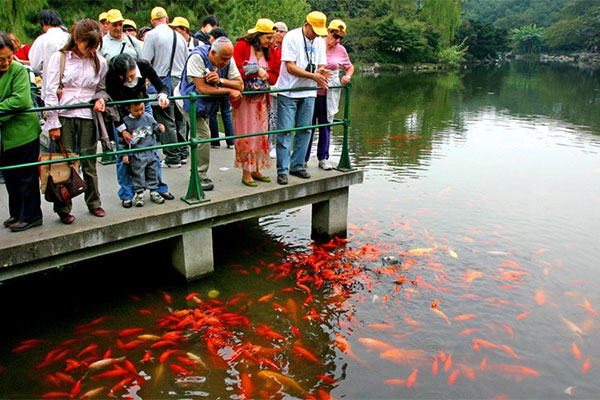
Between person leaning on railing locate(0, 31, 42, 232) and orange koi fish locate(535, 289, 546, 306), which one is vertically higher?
person leaning on railing locate(0, 31, 42, 232)

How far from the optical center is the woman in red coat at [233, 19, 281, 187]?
593cm

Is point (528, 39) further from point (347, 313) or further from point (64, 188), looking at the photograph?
point (64, 188)

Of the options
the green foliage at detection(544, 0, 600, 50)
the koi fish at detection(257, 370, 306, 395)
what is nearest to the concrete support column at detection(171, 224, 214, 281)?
the koi fish at detection(257, 370, 306, 395)

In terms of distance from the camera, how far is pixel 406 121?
60.0 ft

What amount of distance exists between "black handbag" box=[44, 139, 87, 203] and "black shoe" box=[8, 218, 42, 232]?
302 millimetres

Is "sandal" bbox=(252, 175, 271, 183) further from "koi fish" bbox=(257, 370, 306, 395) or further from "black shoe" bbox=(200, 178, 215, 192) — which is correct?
"koi fish" bbox=(257, 370, 306, 395)

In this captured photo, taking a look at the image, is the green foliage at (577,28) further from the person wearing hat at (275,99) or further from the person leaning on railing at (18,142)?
the person leaning on railing at (18,142)

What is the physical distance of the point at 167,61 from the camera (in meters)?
6.96

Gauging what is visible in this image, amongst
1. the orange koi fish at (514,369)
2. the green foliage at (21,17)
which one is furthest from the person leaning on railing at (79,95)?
the green foliage at (21,17)

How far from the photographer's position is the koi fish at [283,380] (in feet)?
14.3

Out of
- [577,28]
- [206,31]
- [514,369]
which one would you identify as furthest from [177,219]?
[577,28]

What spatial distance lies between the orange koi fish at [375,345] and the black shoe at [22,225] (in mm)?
3437

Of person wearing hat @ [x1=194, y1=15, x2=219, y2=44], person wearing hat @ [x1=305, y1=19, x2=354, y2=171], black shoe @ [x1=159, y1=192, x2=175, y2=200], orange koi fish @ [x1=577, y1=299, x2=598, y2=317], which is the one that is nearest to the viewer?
black shoe @ [x1=159, y1=192, x2=175, y2=200]

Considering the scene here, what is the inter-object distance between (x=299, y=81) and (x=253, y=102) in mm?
741
